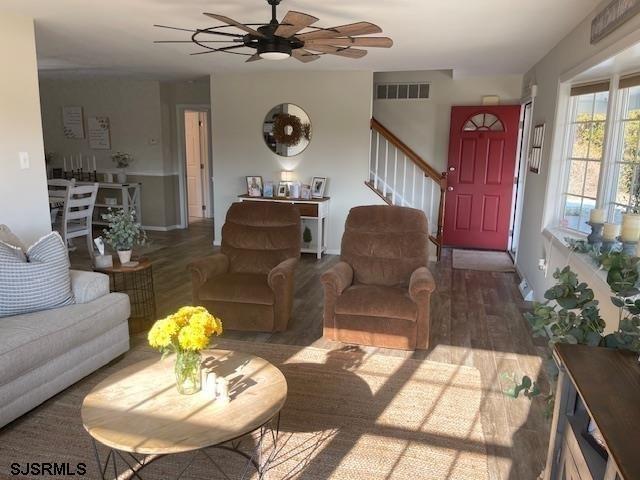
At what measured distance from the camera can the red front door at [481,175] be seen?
635 centimetres

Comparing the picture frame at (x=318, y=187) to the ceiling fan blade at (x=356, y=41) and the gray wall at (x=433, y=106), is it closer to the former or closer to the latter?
the gray wall at (x=433, y=106)

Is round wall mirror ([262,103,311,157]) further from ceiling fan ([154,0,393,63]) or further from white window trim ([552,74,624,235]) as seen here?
white window trim ([552,74,624,235])

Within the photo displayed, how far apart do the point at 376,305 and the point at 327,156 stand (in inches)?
133

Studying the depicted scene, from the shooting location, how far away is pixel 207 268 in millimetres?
3682

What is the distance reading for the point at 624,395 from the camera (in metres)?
1.35

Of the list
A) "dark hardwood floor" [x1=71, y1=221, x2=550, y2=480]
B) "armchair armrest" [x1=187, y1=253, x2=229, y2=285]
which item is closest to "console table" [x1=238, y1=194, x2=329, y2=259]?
"dark hardwood floor" [x1=71, y1=221, x2=550, y2=480]

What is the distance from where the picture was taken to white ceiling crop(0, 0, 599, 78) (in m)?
3.14

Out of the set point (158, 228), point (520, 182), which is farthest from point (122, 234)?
point (520, 182)

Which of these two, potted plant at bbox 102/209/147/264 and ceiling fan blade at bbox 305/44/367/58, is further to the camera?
potted plant at bbox 102/209/147/264

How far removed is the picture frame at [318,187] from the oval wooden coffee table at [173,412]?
159 inches

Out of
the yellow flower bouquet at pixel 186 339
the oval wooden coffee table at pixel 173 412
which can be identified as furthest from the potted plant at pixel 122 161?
the yellow flower bouquet at pixel 186 339

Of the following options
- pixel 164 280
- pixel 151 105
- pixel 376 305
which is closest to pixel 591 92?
pixel 376 305

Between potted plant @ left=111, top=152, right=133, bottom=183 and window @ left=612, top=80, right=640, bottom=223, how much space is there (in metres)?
6.90

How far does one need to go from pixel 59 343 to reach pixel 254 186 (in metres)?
4.02
